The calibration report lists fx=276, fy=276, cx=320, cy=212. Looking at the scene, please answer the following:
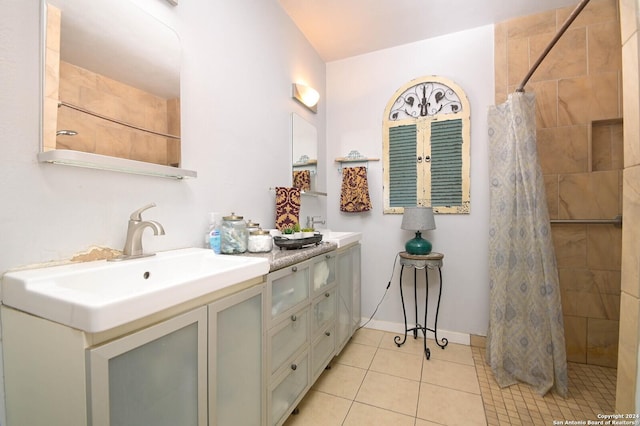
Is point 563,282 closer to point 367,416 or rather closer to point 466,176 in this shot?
point 466,176

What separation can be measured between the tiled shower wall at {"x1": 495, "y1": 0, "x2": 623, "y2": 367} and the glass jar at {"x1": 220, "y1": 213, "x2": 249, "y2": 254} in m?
2.40

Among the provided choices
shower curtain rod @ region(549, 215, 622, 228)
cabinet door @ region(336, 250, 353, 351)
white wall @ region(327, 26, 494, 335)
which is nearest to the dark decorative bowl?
cabinet door @ region(336, 250, 353, 351)

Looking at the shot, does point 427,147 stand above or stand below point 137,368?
above

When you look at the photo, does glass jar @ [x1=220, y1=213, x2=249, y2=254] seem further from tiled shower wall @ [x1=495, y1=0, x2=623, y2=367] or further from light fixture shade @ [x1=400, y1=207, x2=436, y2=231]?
tiled shower wall @ [x1=495, y1=0, x2=623, y2=367]

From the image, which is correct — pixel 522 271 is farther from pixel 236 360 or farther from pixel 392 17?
pixel 392 17

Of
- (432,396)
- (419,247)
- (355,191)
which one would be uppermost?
(355,191)

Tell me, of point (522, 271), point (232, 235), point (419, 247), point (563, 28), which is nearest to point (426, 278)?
point (419, 247)

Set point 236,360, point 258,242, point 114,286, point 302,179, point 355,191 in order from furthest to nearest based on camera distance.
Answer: point 355,191 → point 302,179 → point 258,242 → point 236,360 → point 114,286

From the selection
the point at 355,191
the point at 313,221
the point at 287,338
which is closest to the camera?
the point at 287,338

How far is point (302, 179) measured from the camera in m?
2.46

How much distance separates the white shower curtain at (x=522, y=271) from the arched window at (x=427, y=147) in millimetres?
437

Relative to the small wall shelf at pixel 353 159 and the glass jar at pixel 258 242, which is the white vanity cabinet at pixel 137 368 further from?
the small wall shelf at pixel 353 159

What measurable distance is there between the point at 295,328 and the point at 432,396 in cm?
105

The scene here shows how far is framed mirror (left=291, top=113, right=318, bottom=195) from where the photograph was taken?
238 centimetres
